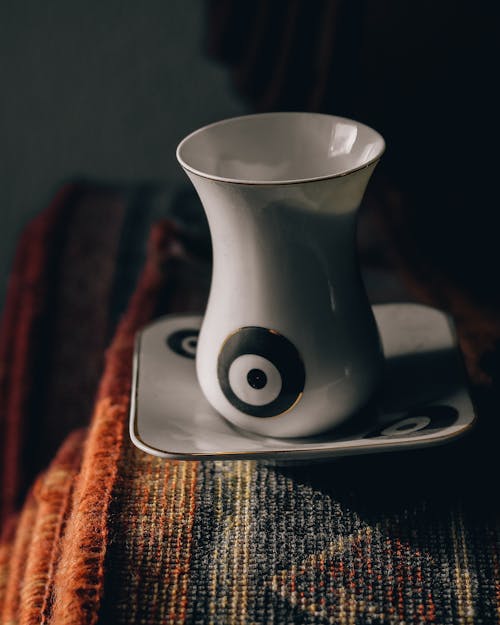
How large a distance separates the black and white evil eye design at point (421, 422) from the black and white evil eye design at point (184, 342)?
122 mm

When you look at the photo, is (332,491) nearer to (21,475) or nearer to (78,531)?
(78,531)

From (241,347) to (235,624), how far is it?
114mm

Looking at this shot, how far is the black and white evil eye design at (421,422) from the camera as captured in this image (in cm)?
30

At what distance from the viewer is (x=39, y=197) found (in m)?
1.08

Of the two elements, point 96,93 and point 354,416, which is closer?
point 354,416

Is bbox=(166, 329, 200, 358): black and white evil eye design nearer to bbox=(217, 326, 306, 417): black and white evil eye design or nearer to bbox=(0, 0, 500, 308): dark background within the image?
bbox=(217, 326, 306, 417): black and white evil eye design

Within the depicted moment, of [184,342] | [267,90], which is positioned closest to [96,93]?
[267,90]

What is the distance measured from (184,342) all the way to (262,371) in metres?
0.10

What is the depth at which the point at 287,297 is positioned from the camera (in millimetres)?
305

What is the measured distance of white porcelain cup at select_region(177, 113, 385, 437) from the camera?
29cm

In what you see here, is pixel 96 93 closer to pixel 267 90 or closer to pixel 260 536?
pixel 267 90

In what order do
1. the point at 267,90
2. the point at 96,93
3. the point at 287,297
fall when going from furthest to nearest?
the point at 96,93, the point at 267,90, the point at 287,297

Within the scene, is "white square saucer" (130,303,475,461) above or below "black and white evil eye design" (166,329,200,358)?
above

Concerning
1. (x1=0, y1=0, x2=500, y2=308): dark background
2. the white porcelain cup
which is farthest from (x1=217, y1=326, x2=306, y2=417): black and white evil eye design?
(x1=0, y1=0, x2=500, y2=308): dark background
